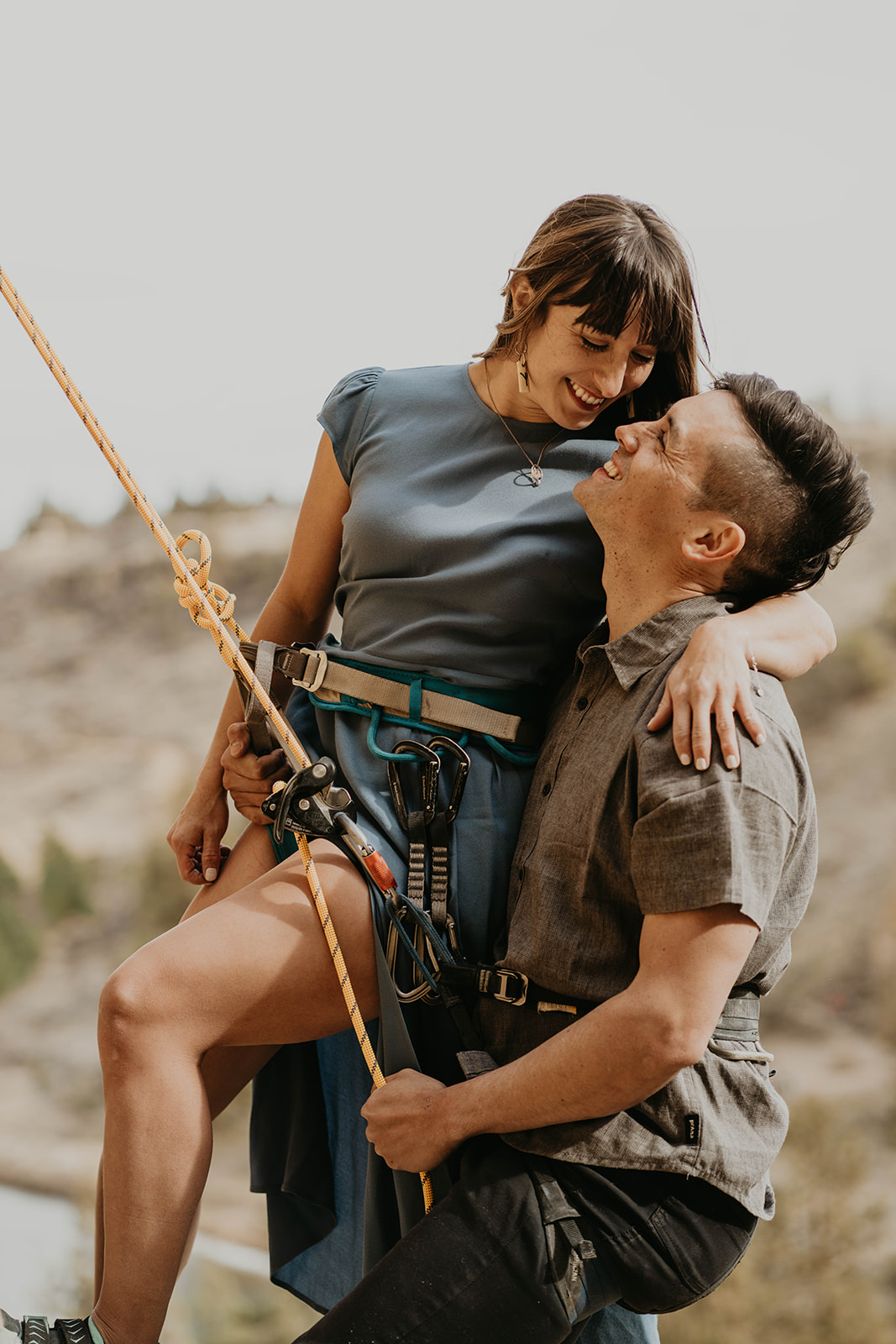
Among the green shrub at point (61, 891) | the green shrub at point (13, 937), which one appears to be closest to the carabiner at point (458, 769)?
the green shrub at point (61, 891)

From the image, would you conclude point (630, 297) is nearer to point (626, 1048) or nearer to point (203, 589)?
point (203, 589)

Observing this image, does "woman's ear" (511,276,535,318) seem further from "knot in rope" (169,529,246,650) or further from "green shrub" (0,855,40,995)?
"green shrub" (0,855,40,995)

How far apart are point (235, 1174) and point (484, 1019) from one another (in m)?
14.3

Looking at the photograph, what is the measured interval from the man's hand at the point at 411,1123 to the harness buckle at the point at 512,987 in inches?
4.1

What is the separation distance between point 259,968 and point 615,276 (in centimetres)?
88

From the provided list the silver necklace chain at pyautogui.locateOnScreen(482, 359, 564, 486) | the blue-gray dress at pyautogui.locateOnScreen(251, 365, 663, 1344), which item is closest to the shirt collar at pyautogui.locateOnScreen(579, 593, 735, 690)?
the blue-gray dress at pyautogui.locateOnScreen(251, 365, 663, 1344)

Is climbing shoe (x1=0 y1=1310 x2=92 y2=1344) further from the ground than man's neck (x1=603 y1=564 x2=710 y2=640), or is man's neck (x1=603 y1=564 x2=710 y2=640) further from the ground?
man's neck (x1=603 y1=564 x2=710 y2=640)

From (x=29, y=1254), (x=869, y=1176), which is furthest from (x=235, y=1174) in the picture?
(x=29, y=1254)

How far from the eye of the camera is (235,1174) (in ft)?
46.4

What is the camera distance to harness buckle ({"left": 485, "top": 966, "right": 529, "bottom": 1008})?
4.14 feet

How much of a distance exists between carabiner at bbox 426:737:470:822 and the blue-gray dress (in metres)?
0.02

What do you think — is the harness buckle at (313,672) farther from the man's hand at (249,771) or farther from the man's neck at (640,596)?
the man's neck at (640,596)

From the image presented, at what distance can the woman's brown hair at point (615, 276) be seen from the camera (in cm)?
135

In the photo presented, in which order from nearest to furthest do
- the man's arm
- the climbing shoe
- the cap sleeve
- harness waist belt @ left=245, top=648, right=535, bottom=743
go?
the man's arm
the climbing shoe
harness waist belt @ left=245, top=648, right=535, bottom=743
the cap sleeve
